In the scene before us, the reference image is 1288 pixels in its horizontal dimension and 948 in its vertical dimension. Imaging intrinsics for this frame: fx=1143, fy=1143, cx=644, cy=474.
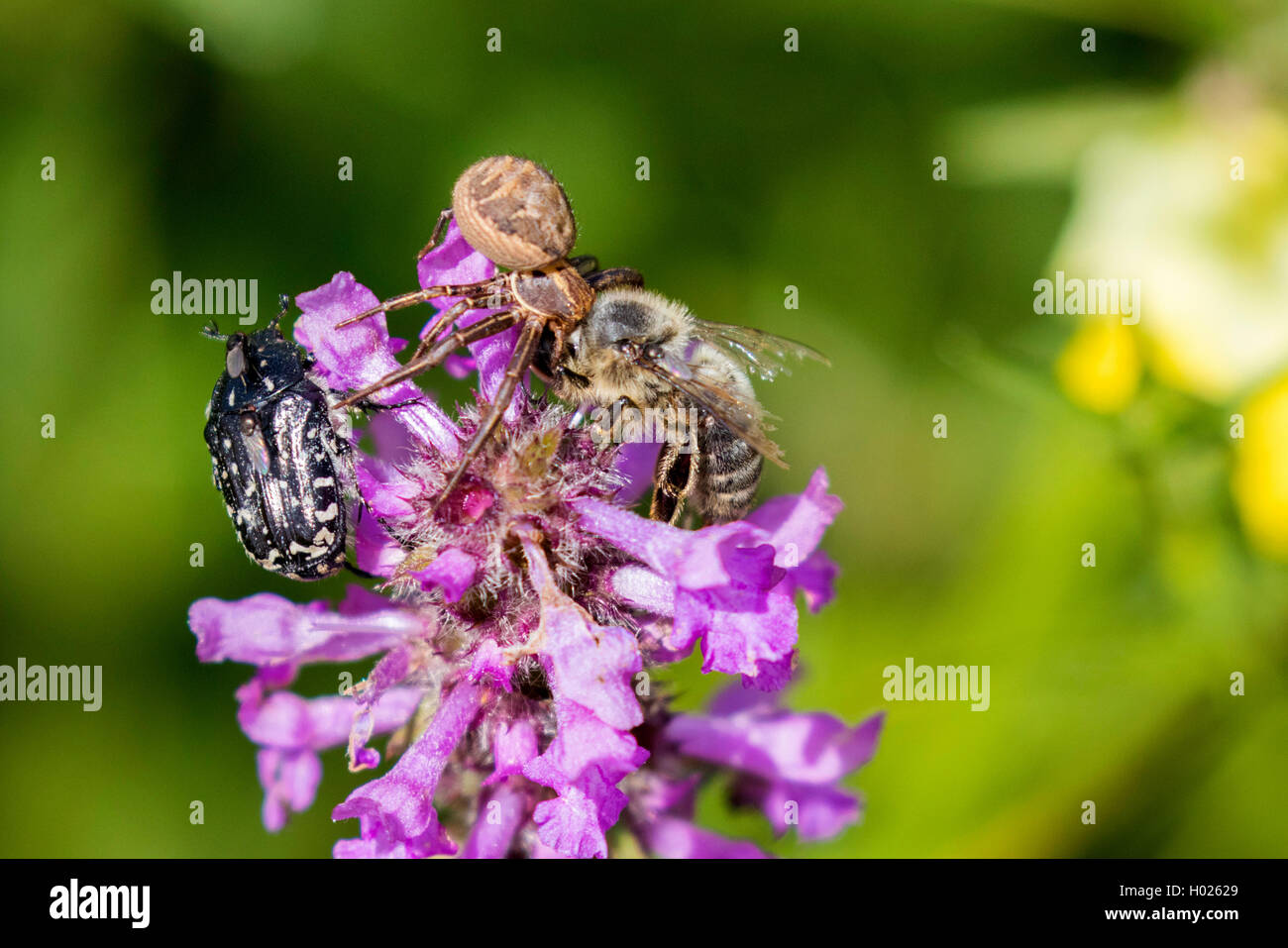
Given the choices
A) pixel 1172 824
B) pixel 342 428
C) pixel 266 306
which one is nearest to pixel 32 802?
pixel 266 306

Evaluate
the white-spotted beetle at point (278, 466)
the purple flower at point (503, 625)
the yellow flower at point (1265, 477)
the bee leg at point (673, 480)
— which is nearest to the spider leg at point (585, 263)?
the purple flower at point (503, 625)

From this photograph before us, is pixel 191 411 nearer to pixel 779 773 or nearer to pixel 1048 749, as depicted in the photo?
pixel 779 773

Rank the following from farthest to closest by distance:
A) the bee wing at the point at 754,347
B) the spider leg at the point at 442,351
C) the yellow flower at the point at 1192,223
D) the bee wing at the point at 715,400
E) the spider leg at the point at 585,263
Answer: the yellow flower at the point at 1192,223 < the bee wing at the point at 754,347 < the spider leg at the point at 585,263 < the bee wing at the point at 715,400 < the spider leg at the point at 442,351

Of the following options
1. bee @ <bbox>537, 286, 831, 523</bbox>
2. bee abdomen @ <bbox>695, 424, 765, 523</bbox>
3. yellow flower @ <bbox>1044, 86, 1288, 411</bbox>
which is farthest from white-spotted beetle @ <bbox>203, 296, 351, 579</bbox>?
yellow flower @ <bbox>1044, 86, 1288, 411</bbox>

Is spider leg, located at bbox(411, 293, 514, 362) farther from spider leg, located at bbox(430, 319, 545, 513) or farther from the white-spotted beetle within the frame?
the white-spotted beetle

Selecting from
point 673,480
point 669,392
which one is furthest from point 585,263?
point 673,480

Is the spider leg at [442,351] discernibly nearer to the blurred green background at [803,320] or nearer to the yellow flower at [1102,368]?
the blurred green background at [803,320]
